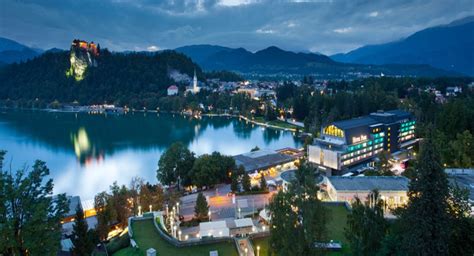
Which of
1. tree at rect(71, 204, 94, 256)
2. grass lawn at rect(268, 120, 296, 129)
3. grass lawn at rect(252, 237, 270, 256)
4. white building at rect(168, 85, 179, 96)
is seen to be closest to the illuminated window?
grass lawn at rect(252, 237, 270, 256)

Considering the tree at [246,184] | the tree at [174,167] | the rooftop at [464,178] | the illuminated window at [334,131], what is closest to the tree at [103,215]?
the tree at [174,167]

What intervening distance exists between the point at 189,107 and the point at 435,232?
4768 centimetres

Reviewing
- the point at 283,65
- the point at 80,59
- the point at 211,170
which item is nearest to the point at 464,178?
the point at 211,170

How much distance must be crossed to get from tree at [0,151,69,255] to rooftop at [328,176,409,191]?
367 inches

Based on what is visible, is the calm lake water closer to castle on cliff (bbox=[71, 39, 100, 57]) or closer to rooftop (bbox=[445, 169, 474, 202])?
rooftop (bbox=[445, 169, 474, 202])

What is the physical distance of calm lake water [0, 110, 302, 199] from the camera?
66.9 ft

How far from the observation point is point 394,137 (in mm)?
21797

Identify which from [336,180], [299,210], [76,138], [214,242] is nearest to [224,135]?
[76,138]

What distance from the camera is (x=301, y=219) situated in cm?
483

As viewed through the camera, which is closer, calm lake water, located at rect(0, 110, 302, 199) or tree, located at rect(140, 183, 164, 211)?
tree, located at rect(140, 183, 164, 211)

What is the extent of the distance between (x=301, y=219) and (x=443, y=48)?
187 m

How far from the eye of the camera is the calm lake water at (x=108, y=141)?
2039 cm

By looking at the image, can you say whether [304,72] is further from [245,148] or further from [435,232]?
[435,232]

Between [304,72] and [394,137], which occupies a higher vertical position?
[304,72]
